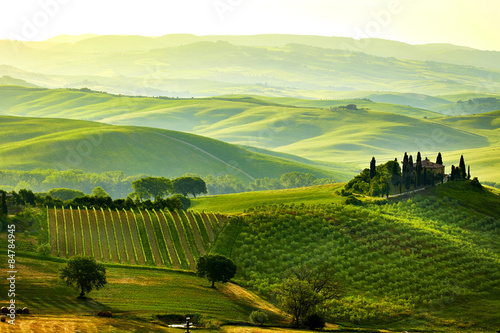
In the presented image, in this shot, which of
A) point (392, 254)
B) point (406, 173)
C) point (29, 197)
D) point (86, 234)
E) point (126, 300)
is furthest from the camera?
point (406, 173)

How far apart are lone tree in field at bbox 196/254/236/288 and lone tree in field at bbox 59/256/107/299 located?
1357 cm

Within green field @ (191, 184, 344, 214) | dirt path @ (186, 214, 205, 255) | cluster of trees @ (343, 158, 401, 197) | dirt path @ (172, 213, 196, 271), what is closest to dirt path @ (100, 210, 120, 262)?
dirt path @ (172, 213, 196, 271)

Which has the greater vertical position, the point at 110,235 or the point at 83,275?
the point at 110,235

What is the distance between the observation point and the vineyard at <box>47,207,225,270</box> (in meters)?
78.5

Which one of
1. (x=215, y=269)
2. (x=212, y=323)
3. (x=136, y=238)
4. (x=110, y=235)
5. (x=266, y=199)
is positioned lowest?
(x=212, y=323)

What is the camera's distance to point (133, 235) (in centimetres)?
8531

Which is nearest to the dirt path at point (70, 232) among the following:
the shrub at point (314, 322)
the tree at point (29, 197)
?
the tree at point (29, 197)

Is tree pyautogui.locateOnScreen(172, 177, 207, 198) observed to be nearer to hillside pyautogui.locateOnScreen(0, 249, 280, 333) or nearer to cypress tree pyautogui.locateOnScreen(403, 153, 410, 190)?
cypress tree pyautogui.locateOnScreen(403, 153, 410, 190)

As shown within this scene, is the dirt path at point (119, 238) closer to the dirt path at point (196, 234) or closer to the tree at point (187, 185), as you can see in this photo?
the dirt path at point (196, 234)

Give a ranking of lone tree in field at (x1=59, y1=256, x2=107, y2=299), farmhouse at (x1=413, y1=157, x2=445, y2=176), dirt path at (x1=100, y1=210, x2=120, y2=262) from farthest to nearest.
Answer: farmhouse at (x1=413, y1=157, x2=445, y2=176) < dirt path at (x1=100, y1=210, x2=120, y2=262) < lone tree in field at (x1=59, y1=256, x2=107, y2=299)

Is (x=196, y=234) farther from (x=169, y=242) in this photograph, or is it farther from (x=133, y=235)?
(x=133, y=235)

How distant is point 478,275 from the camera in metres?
82.3

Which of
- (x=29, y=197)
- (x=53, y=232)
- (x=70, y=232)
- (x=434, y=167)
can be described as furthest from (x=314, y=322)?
(x=434, y=167)

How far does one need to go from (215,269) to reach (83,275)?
1670 cm
